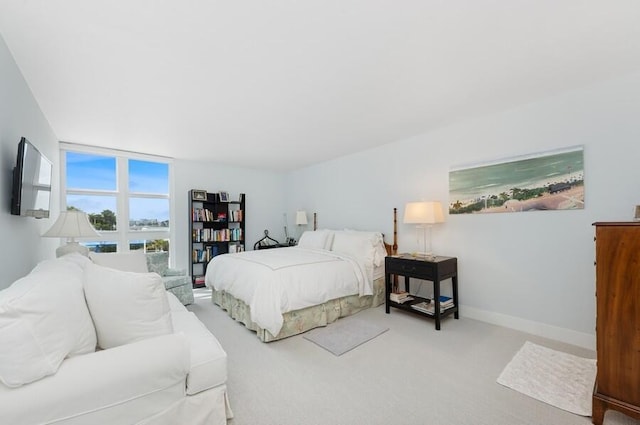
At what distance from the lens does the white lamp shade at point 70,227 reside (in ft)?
8.52

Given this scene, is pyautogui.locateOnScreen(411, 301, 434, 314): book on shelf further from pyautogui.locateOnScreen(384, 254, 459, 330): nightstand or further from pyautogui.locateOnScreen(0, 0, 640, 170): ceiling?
pyautogui.locateOnScreen(0, 0, 640, 170): ceiling

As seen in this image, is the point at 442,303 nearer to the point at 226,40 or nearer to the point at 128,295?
the point at 128,295

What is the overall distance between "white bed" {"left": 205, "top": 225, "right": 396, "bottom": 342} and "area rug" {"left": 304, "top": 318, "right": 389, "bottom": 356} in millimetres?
125

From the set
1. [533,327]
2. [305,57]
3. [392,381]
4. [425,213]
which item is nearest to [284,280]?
[392,381]

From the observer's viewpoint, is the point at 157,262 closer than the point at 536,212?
No

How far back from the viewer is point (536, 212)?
2.77 meters

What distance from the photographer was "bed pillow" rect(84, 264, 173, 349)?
1.38m

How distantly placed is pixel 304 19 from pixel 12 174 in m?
2.35

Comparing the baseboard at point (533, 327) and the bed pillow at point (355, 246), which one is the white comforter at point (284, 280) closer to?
the bed pillow at point (355, 246)

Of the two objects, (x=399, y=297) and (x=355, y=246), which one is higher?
(x=355, y=246)

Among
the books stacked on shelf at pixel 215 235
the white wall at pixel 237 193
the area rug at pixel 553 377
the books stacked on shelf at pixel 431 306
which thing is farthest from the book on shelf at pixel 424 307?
the white wall at pixel 237 193

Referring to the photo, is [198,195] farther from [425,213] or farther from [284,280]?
[425,213]

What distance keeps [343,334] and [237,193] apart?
3906 millimetres

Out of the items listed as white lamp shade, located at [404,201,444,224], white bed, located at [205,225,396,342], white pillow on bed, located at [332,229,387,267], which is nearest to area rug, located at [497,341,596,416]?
white lamp shade, located at [404,201,444,224]
